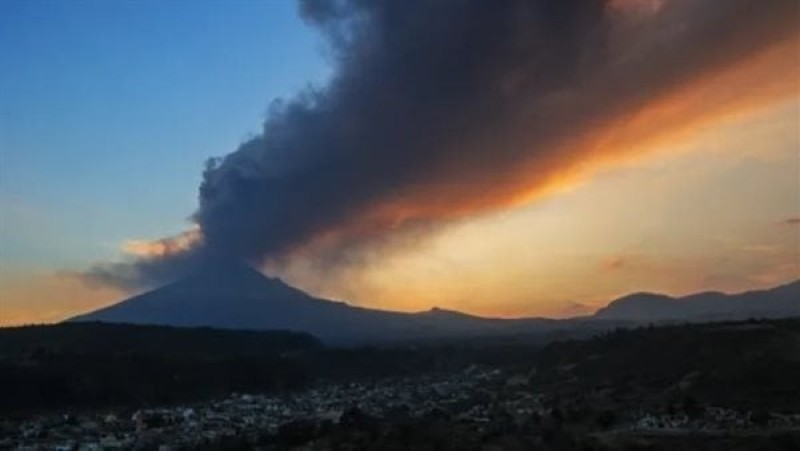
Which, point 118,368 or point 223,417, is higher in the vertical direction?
point 118,368

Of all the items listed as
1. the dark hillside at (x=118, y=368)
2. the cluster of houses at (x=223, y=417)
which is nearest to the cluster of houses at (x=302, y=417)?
the cluster of houses at (x=223, y=417)

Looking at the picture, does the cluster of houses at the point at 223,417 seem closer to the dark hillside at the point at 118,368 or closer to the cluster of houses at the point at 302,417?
the cluster of houses at the point at 302,417

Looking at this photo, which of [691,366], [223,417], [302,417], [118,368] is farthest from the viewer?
[118,368]

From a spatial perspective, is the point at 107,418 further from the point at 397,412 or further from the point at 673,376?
the point at 673,376

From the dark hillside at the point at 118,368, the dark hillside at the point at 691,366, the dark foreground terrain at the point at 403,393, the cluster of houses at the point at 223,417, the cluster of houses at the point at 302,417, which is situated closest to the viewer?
the dark foreground terrain at the point at 403,393

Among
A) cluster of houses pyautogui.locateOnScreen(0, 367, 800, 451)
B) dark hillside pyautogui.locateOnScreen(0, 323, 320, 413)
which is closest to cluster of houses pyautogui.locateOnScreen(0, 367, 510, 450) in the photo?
cluster of houses pyautogui.locateOnScreen(0, 367, 800, 451)

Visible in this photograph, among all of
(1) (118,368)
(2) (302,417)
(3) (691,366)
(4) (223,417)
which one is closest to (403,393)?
(4) (223,417)

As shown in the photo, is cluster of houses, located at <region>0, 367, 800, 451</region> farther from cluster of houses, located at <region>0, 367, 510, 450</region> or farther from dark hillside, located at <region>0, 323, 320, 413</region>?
dark hillside, located at <region>0, 323, 320, 413</region>

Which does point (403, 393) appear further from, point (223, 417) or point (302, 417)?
point (302, 417)

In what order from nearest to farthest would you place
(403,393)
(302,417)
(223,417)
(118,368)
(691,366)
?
1. (302,417)
2. (223,417)
3. (691,366)
4. (403,393)
5. (118,368)
